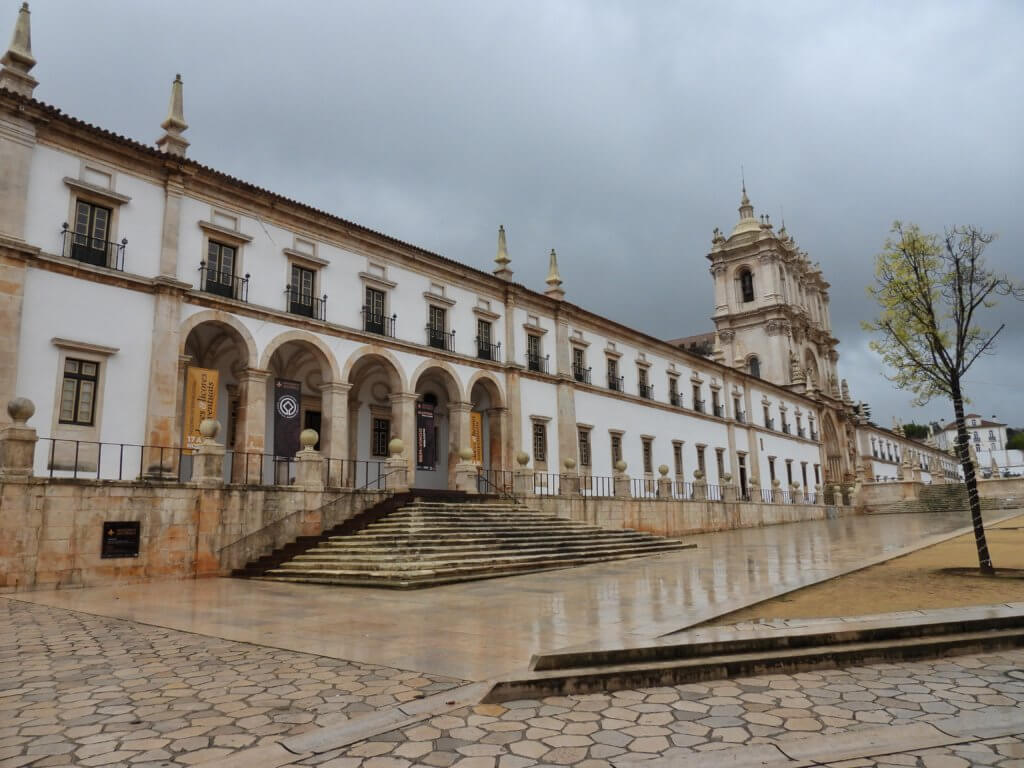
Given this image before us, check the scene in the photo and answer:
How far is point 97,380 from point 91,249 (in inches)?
121

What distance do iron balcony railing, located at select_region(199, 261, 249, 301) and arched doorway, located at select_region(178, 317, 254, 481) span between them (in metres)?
0.86

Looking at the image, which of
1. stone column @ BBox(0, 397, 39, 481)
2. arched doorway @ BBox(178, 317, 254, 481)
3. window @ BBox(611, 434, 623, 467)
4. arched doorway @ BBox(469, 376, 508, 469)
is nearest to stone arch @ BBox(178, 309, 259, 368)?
arched doorway @ BBox(178, 317, 254, 481)

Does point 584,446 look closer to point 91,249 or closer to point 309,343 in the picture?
point 309,343

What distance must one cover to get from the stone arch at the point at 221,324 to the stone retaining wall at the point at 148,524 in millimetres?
4601

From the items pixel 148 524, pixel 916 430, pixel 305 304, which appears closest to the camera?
pixel 148 524

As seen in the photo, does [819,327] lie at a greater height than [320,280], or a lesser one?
greater

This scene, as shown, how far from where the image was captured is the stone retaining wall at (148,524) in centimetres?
1164

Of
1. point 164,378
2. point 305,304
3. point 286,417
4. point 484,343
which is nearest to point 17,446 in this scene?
point 164,378

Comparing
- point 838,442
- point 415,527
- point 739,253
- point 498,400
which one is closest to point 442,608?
point 415,527

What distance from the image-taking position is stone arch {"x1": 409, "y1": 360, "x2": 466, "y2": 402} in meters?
23.0

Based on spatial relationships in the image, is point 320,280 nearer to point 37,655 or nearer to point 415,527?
point 415,527

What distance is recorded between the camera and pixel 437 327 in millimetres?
23750

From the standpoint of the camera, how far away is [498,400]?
25484mm

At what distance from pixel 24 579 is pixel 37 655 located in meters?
6.81
